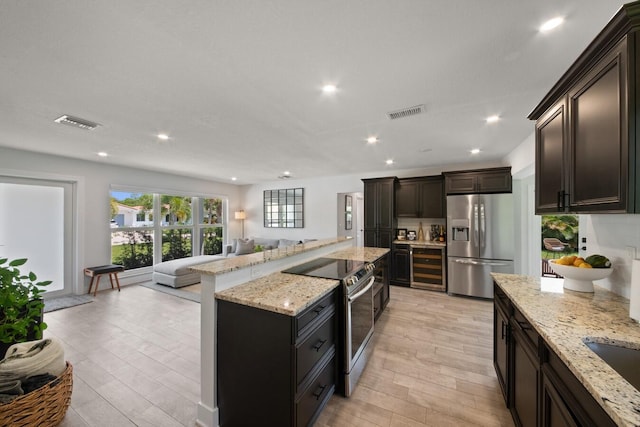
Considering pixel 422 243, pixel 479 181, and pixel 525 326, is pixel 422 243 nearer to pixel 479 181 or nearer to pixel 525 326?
pixel 479 181

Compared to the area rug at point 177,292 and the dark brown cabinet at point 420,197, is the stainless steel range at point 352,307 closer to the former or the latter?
the area rug at point 177,292

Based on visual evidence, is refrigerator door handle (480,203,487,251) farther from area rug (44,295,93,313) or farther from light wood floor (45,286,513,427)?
area rug (44,295,93,313)

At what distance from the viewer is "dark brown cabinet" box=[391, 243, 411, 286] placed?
498 centimetres

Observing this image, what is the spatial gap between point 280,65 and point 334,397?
2638mm

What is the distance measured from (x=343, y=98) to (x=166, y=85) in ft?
5.04

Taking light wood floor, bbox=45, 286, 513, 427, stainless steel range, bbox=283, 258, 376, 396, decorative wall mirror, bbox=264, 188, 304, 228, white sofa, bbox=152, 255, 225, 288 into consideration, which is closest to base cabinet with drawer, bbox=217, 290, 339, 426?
stainless steel range, bbox=283, 258, 376, 396

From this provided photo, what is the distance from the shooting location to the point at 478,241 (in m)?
4.28

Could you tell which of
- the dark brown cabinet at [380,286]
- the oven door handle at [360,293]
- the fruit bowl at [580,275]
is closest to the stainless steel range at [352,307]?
the oven door handle at [360,293]

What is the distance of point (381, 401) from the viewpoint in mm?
1916

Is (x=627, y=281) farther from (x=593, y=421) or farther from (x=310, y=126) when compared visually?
(x=310, y=126)

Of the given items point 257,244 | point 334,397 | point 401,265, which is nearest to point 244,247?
point 257,244

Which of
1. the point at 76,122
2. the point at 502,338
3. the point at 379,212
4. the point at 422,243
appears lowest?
the point at 502,338

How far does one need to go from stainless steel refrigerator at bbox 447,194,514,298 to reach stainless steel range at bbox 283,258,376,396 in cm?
267

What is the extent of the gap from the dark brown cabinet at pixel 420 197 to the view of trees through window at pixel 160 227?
18.1 ft
